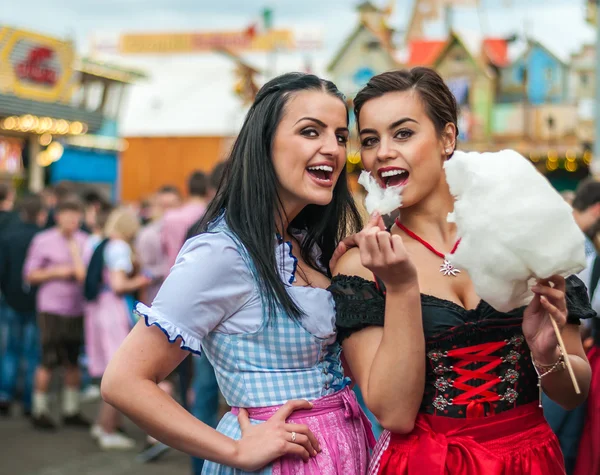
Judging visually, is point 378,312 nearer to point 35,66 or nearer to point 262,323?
point 262,323

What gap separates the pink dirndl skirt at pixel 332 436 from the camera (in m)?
1.95

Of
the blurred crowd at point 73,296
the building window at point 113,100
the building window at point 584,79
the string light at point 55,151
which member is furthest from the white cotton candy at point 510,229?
the building window at point 584,79

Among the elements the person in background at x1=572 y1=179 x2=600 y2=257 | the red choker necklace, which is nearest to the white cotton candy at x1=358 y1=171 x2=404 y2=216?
the red choker necklace

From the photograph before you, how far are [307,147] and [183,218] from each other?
3.66 meters

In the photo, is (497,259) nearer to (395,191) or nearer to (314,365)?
(395,191)

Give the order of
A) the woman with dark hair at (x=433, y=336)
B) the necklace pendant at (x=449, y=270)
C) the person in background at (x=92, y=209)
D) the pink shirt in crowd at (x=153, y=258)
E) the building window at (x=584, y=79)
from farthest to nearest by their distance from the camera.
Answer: the building window at (x=584, y=79) → the person in background at (x=92, y=209) → the pink shirt in crowd at (x=153, y=258) → the necklace pendant at (x=449, y=270) → the woman with dark hair at (x=433, y=336)

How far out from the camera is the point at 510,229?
1.72 meters

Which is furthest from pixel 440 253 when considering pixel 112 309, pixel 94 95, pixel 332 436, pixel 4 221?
pixel 94 95

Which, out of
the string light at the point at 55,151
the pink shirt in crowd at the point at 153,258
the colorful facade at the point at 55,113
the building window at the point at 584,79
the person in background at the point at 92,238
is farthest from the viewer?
the building window at the point at 584,79

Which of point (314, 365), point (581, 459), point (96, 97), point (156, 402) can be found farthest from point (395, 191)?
point (96, 97)

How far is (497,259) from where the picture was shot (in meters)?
1.74

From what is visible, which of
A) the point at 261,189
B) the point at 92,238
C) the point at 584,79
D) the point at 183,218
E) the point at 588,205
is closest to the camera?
the point at 261,189

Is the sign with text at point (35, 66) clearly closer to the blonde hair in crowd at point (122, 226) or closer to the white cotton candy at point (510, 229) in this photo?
the blonde hair in crowd at point (122, 226)

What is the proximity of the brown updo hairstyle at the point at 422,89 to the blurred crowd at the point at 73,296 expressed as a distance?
3.55 m
